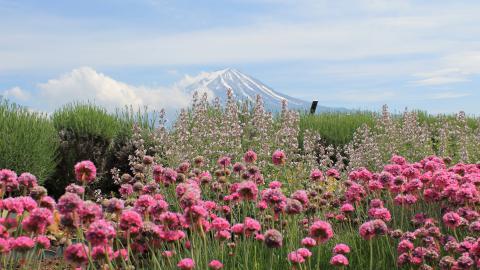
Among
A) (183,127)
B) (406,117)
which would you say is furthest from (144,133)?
(406,117)

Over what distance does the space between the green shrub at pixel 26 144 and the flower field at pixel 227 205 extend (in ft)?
0.10

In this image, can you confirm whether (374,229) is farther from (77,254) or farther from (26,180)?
(26,180)

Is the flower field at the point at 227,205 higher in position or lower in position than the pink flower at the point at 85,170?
lower

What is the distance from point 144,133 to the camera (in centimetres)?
1230

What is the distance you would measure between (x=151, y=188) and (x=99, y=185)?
682cm

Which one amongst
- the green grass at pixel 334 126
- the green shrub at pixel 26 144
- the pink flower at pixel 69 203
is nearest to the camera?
the pink flower at pixel 69 203

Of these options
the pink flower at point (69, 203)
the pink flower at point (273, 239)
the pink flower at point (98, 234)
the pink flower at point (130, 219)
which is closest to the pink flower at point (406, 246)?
the pink flower at point (273, 239)

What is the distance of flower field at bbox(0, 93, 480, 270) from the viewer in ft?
12.5

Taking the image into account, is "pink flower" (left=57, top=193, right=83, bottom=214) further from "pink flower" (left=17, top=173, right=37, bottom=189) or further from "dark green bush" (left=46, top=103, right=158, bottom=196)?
"dark green bush" (left=46, top=103, right=158, bottom=196)

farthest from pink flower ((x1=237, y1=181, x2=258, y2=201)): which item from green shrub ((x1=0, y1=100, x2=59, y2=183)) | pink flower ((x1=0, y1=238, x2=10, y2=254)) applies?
green shrub ((x1=0, y1=100, x2=59, y2=183))

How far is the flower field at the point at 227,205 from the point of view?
3.79 metres

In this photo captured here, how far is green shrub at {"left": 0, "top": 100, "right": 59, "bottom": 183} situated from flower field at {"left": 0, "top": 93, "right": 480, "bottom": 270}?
3cm

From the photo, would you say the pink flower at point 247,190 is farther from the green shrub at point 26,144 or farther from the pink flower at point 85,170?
the green shrub at point 26,144

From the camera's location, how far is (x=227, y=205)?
6.23m
